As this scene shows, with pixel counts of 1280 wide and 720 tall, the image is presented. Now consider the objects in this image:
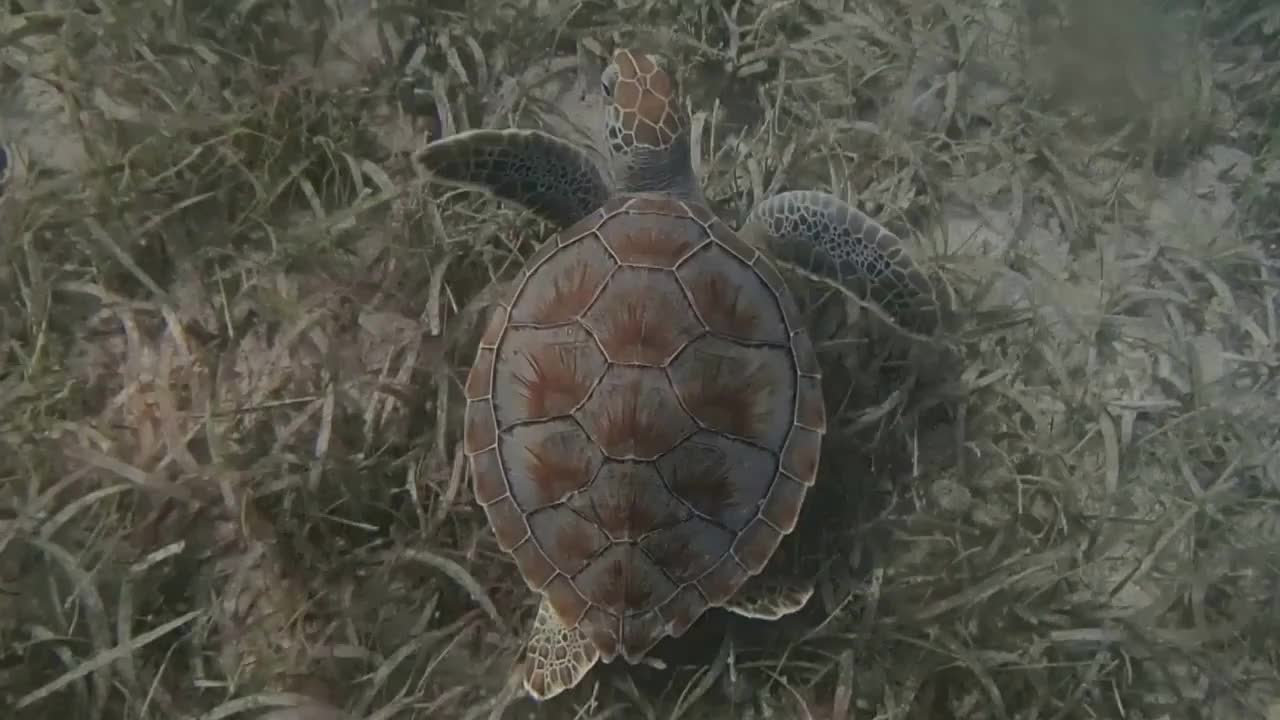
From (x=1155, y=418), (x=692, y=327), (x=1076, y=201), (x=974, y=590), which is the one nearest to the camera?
(x=692, y=327)

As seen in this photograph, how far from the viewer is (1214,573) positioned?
1.81 meters

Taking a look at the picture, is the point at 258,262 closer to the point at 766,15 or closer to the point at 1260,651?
the point at 766,15

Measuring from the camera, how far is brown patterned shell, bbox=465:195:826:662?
139 cm

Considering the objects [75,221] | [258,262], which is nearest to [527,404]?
[258,262]

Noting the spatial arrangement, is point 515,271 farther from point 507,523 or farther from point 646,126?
point 507,523

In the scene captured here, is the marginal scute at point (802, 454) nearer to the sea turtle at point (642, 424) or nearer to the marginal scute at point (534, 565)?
the sea turtle at point (642, 424)

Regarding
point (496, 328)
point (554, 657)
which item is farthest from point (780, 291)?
point (554, 657)

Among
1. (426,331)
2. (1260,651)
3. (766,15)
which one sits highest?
(766,15)

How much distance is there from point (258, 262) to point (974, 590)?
1.59 metres

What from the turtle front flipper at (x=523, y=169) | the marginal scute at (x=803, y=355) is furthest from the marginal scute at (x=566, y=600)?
the turtle front flipper at (x=523, y=169)

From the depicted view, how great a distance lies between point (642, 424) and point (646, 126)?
640 mm

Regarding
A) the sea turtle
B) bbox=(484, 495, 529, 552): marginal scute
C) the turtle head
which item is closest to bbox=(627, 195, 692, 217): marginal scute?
the sea turtle

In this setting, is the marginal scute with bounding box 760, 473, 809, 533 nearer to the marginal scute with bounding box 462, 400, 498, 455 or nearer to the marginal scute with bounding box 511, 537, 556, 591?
the marginal scute with bounding box 511, 537, 556, 591

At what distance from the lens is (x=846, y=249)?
66.9 inches
